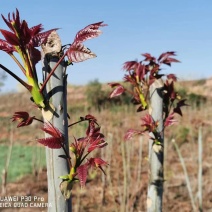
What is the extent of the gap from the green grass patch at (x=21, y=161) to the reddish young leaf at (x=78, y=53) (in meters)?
4.13

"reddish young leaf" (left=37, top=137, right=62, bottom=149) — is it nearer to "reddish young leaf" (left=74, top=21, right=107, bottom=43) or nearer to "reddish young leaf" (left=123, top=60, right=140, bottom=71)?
"reddish young leaf" (left=74, top=21, right=107, bottom=43)

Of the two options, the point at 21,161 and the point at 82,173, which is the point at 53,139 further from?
the point at 21,161

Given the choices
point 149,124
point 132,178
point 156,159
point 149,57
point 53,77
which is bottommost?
point 132,178

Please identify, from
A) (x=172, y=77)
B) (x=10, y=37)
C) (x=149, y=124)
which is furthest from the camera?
(x=172, y=77)

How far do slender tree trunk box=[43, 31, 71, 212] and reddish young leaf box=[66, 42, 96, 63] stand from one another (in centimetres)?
4

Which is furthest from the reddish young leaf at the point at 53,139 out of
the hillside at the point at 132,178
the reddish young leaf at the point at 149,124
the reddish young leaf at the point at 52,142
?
the hillside at the point at 132,178

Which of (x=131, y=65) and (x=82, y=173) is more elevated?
(x=131, y=65)

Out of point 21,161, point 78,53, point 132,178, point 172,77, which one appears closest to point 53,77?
point 78,53

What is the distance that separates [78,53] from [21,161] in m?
5.36

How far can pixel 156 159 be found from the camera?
4.00 feet

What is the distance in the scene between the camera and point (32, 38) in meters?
0.61

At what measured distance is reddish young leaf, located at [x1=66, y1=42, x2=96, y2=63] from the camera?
602 mm

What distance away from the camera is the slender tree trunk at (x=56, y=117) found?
62cm

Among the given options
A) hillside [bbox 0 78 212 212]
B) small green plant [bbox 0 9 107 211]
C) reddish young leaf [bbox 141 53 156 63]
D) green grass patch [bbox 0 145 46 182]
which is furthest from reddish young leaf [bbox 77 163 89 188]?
green grass patch [bbox 0 145 46 182]
